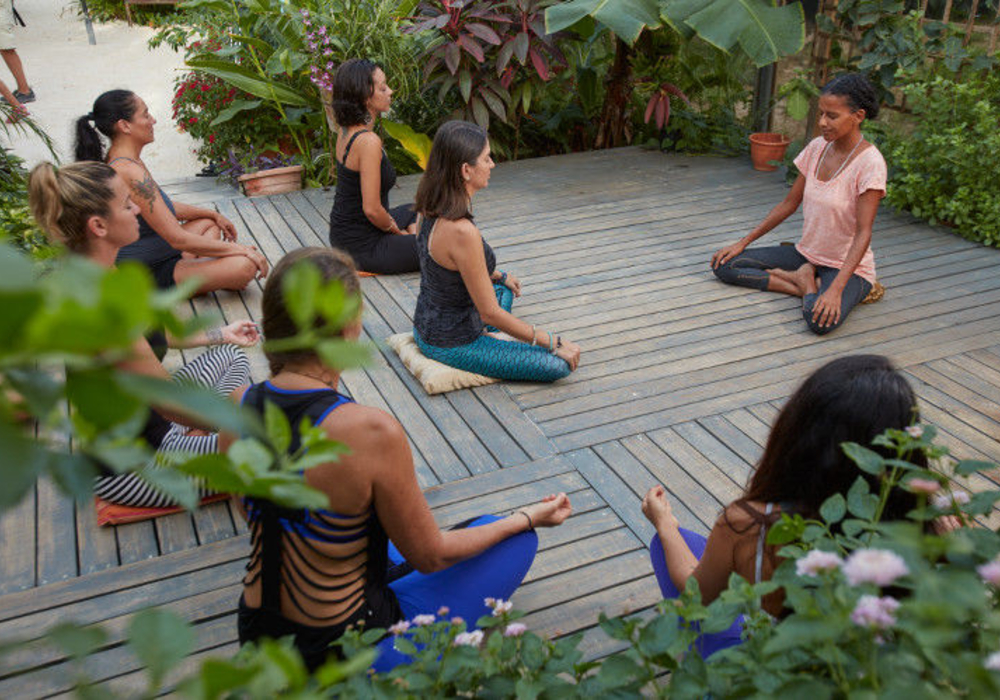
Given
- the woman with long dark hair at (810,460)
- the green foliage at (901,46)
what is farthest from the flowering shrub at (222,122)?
the woman with long dark hair at (810,460)

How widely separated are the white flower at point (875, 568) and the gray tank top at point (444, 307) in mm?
2799

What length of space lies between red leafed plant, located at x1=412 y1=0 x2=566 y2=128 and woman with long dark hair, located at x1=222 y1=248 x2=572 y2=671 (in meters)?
4.52

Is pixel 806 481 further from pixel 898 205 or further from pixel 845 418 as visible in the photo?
pixel 898 205

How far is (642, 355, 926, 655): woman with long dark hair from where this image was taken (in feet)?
5.39

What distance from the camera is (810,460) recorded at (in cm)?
168

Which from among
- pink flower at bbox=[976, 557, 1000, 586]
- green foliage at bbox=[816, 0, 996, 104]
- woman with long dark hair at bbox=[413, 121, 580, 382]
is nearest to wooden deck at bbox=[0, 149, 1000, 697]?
woman with long dark hair at bbox=[413, 121, 580, 382]

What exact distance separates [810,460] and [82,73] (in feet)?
33.9

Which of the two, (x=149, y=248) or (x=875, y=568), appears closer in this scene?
(x=875, y=568)

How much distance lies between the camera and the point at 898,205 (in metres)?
5.47

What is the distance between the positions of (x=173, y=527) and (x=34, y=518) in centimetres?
46


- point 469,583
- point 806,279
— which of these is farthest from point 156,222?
point 806,279

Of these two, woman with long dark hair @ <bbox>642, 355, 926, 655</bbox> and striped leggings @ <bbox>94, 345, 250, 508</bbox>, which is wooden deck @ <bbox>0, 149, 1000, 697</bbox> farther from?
woman with long dark hair @ <bbox>642, 355, 926, 655</bbox>

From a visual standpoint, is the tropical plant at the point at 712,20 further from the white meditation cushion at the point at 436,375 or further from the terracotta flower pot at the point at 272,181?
the white meditation cushion at the point at 436,375

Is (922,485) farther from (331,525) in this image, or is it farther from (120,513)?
(120,513)
